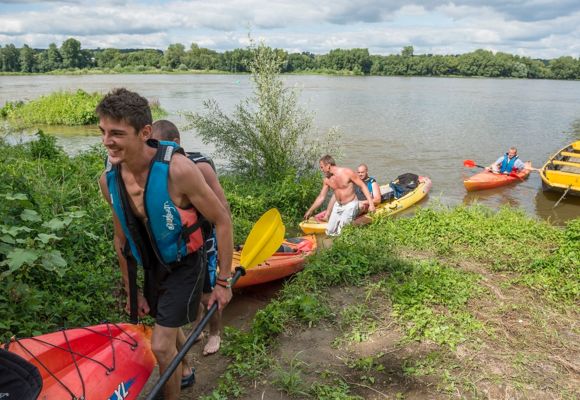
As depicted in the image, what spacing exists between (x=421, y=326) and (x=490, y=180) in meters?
9.89

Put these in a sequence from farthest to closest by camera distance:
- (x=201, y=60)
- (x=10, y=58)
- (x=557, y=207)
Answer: (x=201, y=60) < (x=10, y=58) < (x=557, y=207)

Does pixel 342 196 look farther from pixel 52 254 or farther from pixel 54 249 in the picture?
pixel 52 254

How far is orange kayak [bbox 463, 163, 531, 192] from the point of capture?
478 inches

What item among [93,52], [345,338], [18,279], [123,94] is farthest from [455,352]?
[93,52]

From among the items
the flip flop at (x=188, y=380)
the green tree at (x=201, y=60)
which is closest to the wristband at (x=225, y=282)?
the flip flop at (x=188, y=380)

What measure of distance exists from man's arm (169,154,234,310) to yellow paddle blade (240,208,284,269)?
103 cm

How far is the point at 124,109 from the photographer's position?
2180mm

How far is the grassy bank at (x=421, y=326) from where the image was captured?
2992 mm

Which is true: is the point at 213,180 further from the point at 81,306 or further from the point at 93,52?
the point at 93,52

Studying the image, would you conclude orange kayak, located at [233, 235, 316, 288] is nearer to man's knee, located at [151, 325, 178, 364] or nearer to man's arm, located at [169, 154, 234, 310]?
man's knee, located at [151, 325, 178, 364]

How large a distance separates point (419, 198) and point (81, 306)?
802 centimetres

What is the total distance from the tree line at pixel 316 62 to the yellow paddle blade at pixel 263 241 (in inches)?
2779

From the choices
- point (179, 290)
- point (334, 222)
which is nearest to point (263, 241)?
point (179, 290)

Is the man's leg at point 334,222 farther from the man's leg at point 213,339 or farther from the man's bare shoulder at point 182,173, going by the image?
the man's bare shoulder at point 182,173
